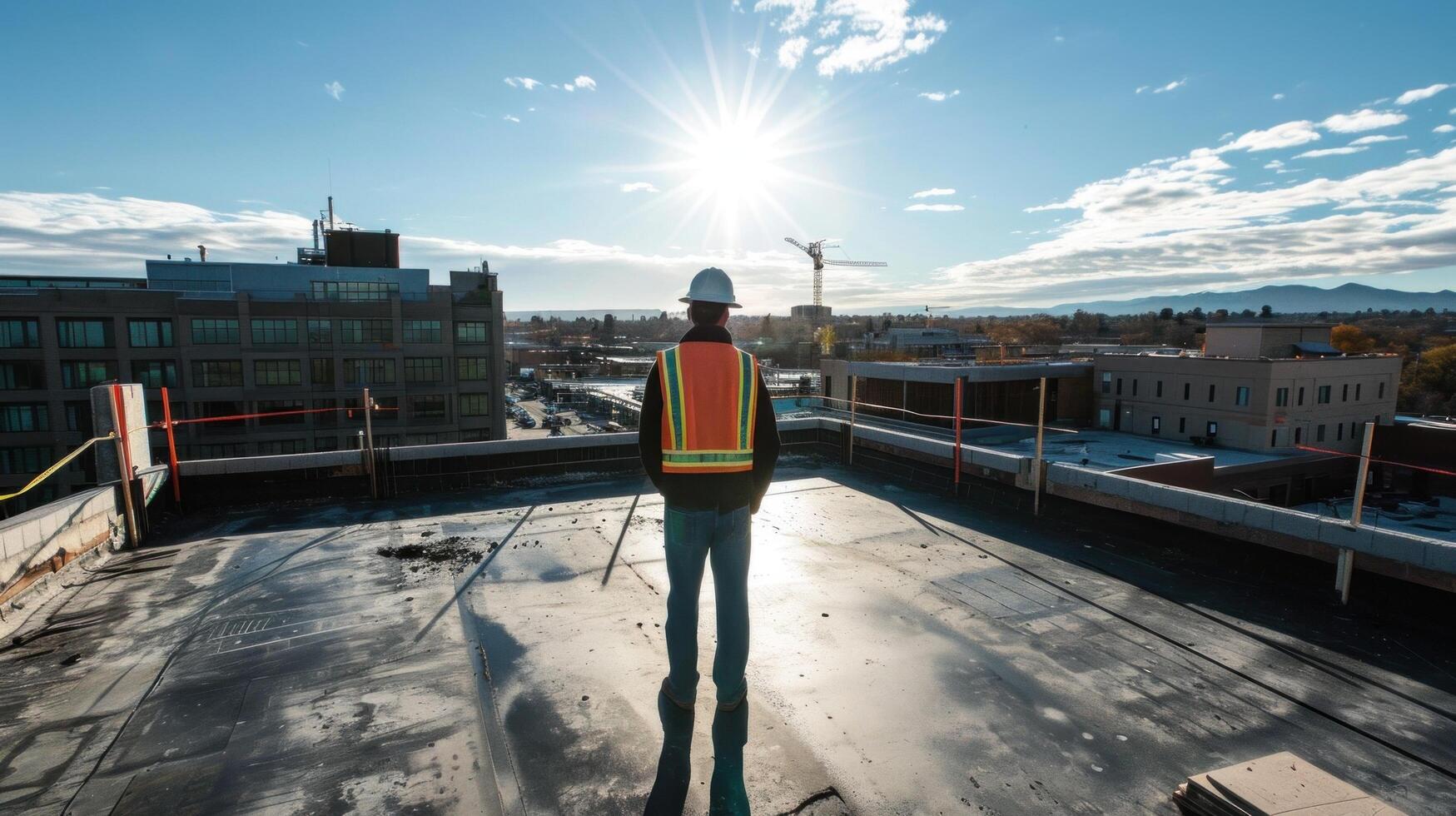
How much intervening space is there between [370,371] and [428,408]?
483 cm

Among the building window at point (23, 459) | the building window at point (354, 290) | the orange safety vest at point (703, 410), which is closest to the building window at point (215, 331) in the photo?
the building window at point (354, 290)

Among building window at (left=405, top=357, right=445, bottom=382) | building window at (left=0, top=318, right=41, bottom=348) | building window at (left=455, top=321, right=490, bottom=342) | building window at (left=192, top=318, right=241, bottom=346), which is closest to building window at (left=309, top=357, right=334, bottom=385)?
building window at (left=192, top=318, right=241, bottom=346)

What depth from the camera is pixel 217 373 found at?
4681 centimetres

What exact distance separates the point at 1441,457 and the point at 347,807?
2176 inches

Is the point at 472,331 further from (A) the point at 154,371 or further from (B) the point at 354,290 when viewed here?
(A) the point at 154,371

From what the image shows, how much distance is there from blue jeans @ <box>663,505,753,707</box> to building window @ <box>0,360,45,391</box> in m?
61.1

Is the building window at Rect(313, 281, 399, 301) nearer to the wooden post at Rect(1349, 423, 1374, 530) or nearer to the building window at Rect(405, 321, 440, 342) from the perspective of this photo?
the building window at Rect(405, 321, 440, 342)

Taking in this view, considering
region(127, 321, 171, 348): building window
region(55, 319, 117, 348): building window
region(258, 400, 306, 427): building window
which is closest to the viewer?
region(55, 319, 117, 348): building window

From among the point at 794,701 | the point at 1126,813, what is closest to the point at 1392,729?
the point at 1126,813

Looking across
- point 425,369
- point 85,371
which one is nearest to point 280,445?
point 425,369

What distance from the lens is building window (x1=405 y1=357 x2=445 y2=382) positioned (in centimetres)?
5097

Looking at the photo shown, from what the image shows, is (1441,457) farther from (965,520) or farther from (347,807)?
(347,807)

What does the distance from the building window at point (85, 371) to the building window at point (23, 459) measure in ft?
15.5

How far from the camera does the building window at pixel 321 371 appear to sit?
48.9 metres
